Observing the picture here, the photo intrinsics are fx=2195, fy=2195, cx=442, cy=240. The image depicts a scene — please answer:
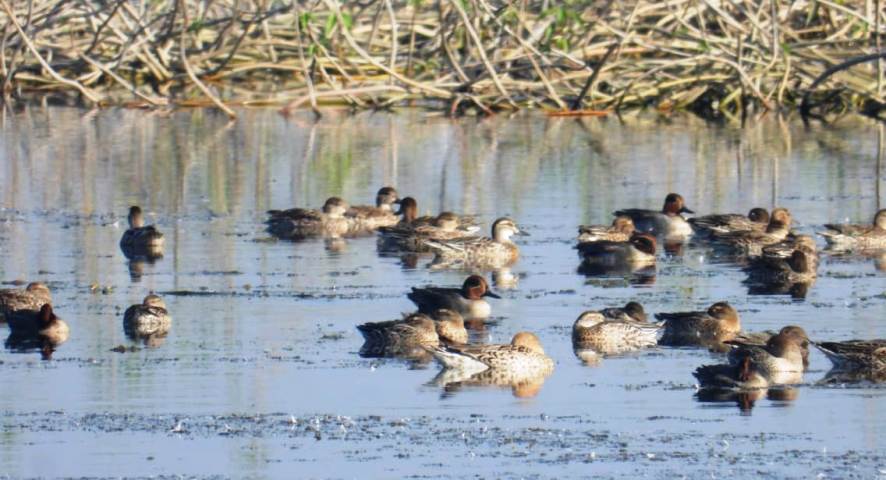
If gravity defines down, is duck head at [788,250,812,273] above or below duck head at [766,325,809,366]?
above

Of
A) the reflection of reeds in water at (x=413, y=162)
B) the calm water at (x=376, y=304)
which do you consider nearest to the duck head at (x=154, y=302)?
the calm water at (x=376, y=304)

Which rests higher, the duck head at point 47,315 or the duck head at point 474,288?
the duck head at point 474,288

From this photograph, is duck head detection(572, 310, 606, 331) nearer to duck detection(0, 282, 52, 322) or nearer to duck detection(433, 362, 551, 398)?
duck detection(433, 362, 551, 398)

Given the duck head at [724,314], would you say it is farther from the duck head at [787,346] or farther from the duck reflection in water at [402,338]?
the duck reflection in water at [402,338]

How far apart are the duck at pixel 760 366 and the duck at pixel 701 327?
1018 millimetres

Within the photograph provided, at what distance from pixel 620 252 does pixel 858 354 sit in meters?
6.53

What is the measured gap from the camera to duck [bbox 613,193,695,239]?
24031mm

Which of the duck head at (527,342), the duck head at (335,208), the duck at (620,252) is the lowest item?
the duck head at (527,342)

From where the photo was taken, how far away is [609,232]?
22.7m

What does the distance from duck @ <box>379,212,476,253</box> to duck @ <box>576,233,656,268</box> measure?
5.67ft

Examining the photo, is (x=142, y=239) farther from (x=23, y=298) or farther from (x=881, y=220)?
(x=881, y=220)

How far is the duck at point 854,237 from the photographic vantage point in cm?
2245

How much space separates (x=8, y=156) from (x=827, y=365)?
18470 mm

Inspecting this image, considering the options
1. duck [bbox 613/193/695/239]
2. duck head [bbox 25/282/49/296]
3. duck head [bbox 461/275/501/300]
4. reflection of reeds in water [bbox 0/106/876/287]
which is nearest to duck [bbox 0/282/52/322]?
duck head [bbox 25/282/49/296]
